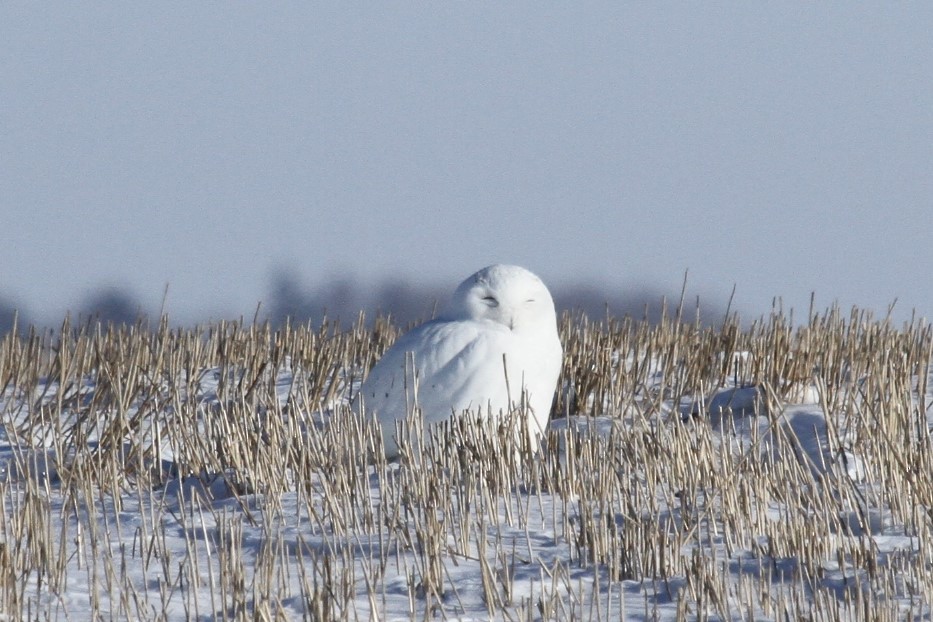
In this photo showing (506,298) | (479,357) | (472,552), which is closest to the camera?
(472,552)

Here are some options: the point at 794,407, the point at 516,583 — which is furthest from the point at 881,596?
the point at 794,407

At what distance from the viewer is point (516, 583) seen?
3.18 m

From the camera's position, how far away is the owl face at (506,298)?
5.38 meters

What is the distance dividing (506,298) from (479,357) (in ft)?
0.96

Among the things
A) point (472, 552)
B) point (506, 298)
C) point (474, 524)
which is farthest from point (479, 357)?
point (472, 552)

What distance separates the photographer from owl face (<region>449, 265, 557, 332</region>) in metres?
5.38

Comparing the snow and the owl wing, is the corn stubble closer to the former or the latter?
the snow

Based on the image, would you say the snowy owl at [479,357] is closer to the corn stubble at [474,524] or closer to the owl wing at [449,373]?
the owl wing at [449,373]

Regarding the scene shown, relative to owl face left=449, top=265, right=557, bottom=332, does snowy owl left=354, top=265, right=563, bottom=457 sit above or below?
below

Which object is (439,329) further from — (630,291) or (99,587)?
(630,291)

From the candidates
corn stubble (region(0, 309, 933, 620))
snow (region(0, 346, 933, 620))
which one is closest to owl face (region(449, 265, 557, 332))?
corn stubble (region(0, 309, 933, 620))

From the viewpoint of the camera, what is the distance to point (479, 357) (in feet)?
17.2

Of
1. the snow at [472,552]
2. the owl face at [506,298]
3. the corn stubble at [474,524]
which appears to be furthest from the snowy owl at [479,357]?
the snow at [472,552]

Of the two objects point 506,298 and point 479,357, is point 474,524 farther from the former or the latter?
point 506,298
